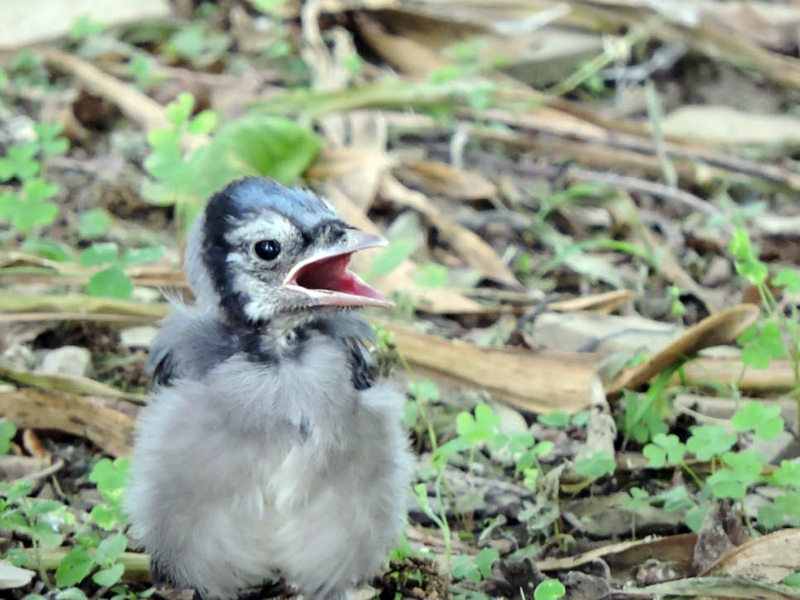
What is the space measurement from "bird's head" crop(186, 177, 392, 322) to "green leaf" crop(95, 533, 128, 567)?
57cm

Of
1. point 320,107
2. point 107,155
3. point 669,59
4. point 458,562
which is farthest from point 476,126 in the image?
point 458,562

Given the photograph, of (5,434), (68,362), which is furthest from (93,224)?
(5,434)

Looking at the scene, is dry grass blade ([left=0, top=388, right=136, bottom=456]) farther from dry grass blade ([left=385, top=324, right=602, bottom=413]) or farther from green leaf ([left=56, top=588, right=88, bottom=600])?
dry grass blade ([left=385, top=324, right=602, bottom=413])

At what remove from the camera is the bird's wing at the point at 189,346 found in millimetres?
2479

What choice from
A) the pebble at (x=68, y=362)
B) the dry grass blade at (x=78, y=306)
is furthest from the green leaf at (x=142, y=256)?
the pebble at (x=68, y=362)

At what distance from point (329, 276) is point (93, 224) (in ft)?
5.63

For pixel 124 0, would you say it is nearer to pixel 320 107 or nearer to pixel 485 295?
pixel 320 107

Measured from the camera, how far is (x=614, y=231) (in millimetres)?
4508

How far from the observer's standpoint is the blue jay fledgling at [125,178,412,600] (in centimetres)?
235

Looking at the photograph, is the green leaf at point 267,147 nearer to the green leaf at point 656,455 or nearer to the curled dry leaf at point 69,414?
the curled dry leaf at point 69,414

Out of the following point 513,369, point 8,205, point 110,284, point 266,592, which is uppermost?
point 8,205

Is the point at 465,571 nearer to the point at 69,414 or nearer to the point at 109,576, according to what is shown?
the point at 109,576

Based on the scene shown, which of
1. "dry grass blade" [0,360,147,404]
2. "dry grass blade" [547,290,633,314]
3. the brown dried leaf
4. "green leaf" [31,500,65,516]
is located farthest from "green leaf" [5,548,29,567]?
the brown dried leaf

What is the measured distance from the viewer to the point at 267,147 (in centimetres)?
432
